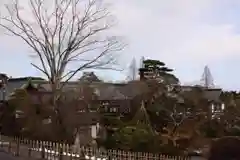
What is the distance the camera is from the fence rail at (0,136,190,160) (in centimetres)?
1455

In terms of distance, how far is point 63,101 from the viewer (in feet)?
72.1

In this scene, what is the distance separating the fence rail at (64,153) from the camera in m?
14.6

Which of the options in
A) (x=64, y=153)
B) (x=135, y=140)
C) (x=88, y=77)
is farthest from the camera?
(x=88, y=77)

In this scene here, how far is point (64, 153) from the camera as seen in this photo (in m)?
15.2

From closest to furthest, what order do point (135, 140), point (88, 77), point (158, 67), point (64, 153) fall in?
point (64, 153)
point (135, 140)
point (88, 77)
point (158, 67)

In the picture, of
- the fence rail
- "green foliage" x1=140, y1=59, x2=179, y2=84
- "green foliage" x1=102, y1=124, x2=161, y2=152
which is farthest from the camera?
"green foliage" x1=140, y1=59, x2=179, y2=84

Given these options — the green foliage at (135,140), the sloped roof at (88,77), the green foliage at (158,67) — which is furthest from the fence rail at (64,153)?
the green foliage at (158,67)

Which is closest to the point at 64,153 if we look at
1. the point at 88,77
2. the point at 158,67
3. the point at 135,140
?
the point at 135,140

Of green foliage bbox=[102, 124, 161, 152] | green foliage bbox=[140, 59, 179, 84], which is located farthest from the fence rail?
green foliage bbox=[140, 59, 179, 84]

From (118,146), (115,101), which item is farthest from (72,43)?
(115,101)

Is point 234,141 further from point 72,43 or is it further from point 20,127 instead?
point 72,43

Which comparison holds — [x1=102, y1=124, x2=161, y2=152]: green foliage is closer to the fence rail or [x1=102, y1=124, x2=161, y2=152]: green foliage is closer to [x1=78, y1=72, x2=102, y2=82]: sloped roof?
the fence rail

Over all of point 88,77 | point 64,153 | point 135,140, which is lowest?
point 64,153

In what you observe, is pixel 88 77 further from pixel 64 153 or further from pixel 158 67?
pixel 64 153
